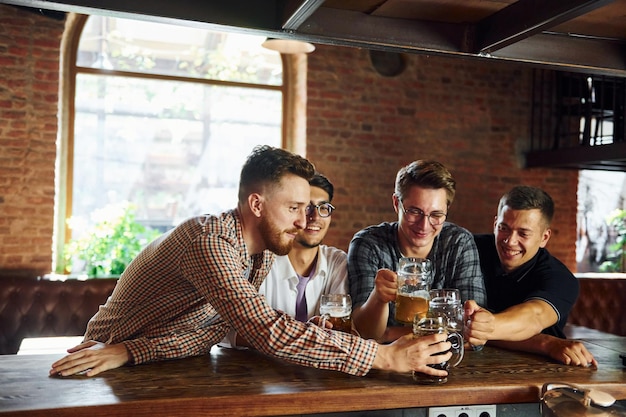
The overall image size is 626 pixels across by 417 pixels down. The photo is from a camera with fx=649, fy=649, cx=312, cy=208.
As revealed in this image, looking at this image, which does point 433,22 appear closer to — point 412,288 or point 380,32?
point 380,32

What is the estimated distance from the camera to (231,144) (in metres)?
5.89

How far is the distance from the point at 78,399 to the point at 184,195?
13.9ft

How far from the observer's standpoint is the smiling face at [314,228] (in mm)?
2779

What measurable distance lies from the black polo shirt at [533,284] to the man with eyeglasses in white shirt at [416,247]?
22 cm

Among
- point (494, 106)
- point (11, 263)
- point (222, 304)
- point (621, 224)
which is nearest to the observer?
point (222, 304)

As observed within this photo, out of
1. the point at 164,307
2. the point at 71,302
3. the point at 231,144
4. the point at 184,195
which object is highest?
the point at 231,144

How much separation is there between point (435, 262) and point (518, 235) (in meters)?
0.39

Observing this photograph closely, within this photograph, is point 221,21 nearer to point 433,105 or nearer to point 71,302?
point 71,302

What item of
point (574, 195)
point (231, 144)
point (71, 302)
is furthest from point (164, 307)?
point (574, 195)

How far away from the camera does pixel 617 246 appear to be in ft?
22.4

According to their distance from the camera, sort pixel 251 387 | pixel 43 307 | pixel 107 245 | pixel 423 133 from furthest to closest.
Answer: pixel 423 133 → pixel 107 245 → pixel 43 307 → pixel 251 387

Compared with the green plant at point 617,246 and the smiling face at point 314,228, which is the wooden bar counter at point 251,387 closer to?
the smiling face at point 314,228

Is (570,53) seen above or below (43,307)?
above

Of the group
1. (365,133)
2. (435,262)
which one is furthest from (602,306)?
(435,262)
